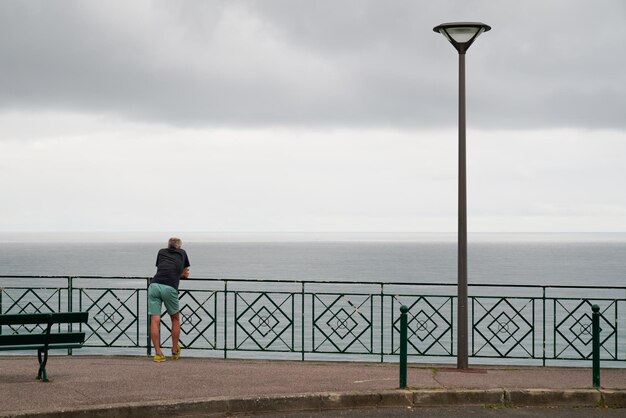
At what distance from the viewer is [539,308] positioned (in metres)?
65.4

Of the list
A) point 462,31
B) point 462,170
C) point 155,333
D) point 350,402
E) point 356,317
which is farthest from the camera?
point 356,317

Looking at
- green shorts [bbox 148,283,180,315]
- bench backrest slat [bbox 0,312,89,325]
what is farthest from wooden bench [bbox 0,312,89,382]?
green shorts [bbox 148,283,180,315]

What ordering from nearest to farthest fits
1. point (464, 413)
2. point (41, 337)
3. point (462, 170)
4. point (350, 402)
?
point (464, 413), point (350, 402), point (41, 337), point (462, 170)

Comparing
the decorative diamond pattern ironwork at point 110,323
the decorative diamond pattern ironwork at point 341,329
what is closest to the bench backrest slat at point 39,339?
the decorative diamond pattern ironwork at point 110,323

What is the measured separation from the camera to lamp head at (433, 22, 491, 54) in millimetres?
11602

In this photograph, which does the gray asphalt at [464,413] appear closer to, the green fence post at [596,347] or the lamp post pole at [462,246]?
the green fence post at [596,347]

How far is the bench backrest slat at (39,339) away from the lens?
10.1m

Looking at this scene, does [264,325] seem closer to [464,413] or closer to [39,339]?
[39,339]

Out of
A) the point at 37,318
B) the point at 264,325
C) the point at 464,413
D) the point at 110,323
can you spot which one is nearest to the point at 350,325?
the point at 264,325

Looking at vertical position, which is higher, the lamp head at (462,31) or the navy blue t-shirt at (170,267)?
the lamp head at (462,31)

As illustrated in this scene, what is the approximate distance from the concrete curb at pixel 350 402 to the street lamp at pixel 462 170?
Answer: 6.26 ft

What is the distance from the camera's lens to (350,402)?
9.27m

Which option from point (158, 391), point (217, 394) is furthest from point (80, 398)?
point (217, 394)

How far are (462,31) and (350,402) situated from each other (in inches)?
208
